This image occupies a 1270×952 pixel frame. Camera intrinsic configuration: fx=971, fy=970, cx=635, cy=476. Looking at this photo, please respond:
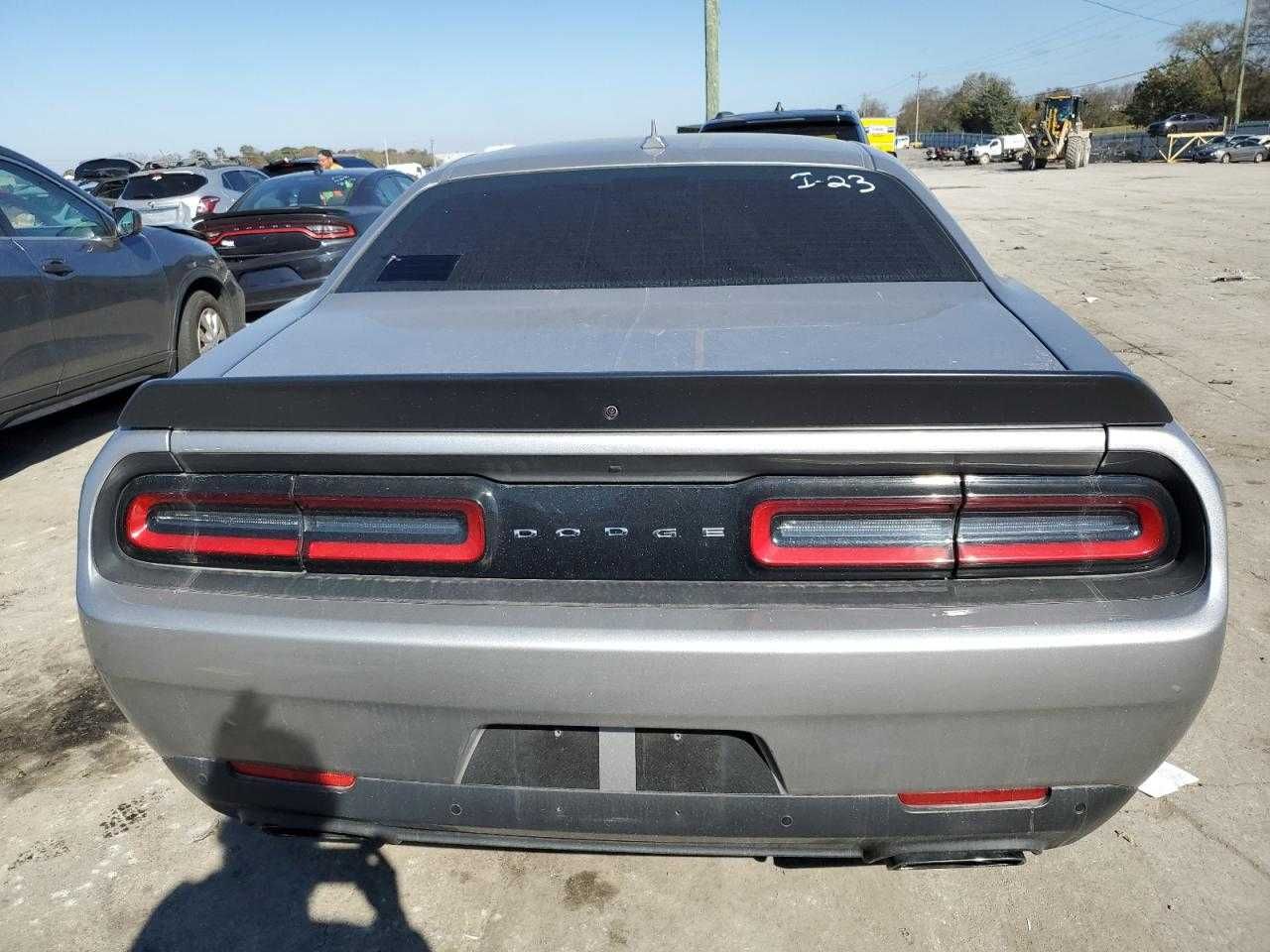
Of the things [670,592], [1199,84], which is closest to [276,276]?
[670,592]

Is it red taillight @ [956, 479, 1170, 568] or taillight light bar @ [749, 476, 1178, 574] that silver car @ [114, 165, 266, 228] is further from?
red taillight @ [956, 479, 1170, 568]

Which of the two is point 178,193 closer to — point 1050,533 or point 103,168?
point 103,168

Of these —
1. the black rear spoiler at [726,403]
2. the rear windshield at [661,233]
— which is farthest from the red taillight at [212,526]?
the rear windshield at [661,233]

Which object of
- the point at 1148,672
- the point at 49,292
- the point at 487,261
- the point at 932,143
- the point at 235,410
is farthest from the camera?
the point at 932,143

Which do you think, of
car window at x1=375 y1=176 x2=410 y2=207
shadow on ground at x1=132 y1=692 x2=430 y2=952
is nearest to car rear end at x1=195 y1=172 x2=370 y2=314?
car window at x1=375 y1=176 x2=410 y2=207

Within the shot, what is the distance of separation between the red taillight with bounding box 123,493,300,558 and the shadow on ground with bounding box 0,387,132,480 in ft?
14.5

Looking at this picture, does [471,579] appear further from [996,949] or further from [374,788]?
[996,949]

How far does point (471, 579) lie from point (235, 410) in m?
0.51

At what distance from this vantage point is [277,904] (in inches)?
87.6

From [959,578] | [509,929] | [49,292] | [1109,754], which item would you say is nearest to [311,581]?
[509,929]

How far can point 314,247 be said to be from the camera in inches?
326

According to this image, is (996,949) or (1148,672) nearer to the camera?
(1148,672)

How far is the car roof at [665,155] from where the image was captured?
9.80 feet

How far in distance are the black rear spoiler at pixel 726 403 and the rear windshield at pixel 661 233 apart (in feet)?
2.91
